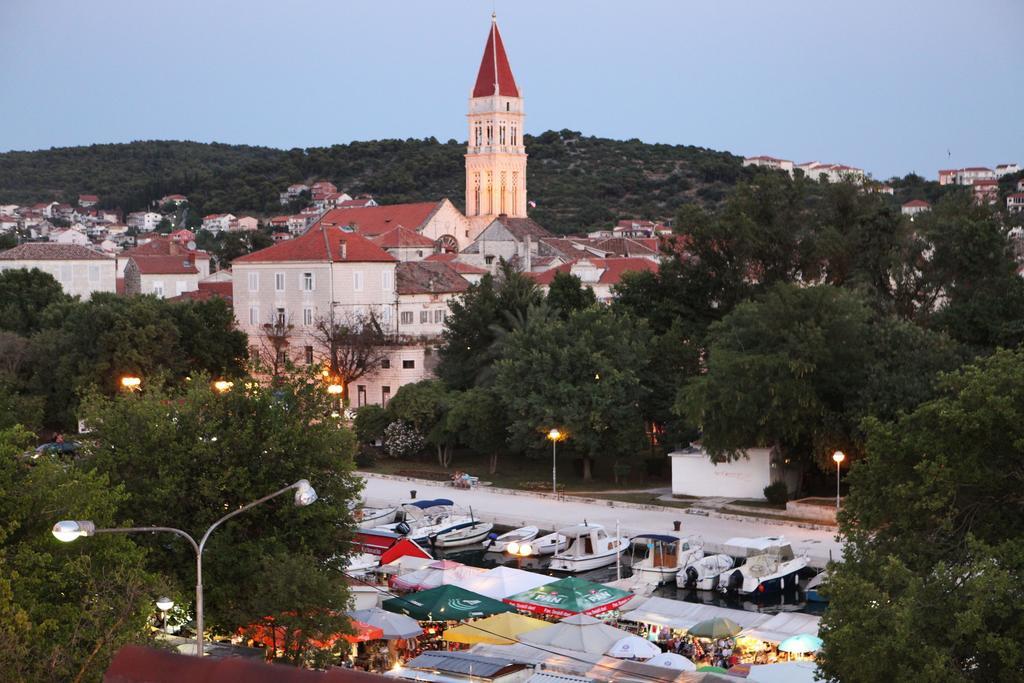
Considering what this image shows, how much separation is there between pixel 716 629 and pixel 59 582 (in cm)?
1326

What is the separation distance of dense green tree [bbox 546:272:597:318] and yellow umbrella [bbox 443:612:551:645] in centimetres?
3072

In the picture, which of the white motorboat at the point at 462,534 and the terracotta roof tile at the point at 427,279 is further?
the terracotta roof tile at the point at 427,279

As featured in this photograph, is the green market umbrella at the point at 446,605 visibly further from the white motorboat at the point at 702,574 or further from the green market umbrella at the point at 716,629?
the white motorboat at the point at 702,574

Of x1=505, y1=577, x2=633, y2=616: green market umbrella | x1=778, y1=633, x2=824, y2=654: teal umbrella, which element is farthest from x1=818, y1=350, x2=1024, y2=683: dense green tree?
x1=505, y1=577, x2=633, y2=616: green market umbrella

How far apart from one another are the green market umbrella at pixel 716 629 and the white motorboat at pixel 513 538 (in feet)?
40.8

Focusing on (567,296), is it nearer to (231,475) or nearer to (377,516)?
(377,516)

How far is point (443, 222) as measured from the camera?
4112 inches

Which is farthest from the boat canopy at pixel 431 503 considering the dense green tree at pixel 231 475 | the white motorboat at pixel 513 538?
the dense green tree at pixel 231 475

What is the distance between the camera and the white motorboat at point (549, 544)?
136ft

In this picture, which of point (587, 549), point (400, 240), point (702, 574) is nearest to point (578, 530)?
point (587, 549)

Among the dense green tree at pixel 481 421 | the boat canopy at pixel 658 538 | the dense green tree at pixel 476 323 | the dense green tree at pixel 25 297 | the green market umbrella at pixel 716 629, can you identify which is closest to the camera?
the green market umbrella at pixel 716 629

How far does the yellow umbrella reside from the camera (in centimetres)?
2831

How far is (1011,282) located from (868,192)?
11454 mm

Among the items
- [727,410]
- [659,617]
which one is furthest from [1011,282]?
[659,617]
